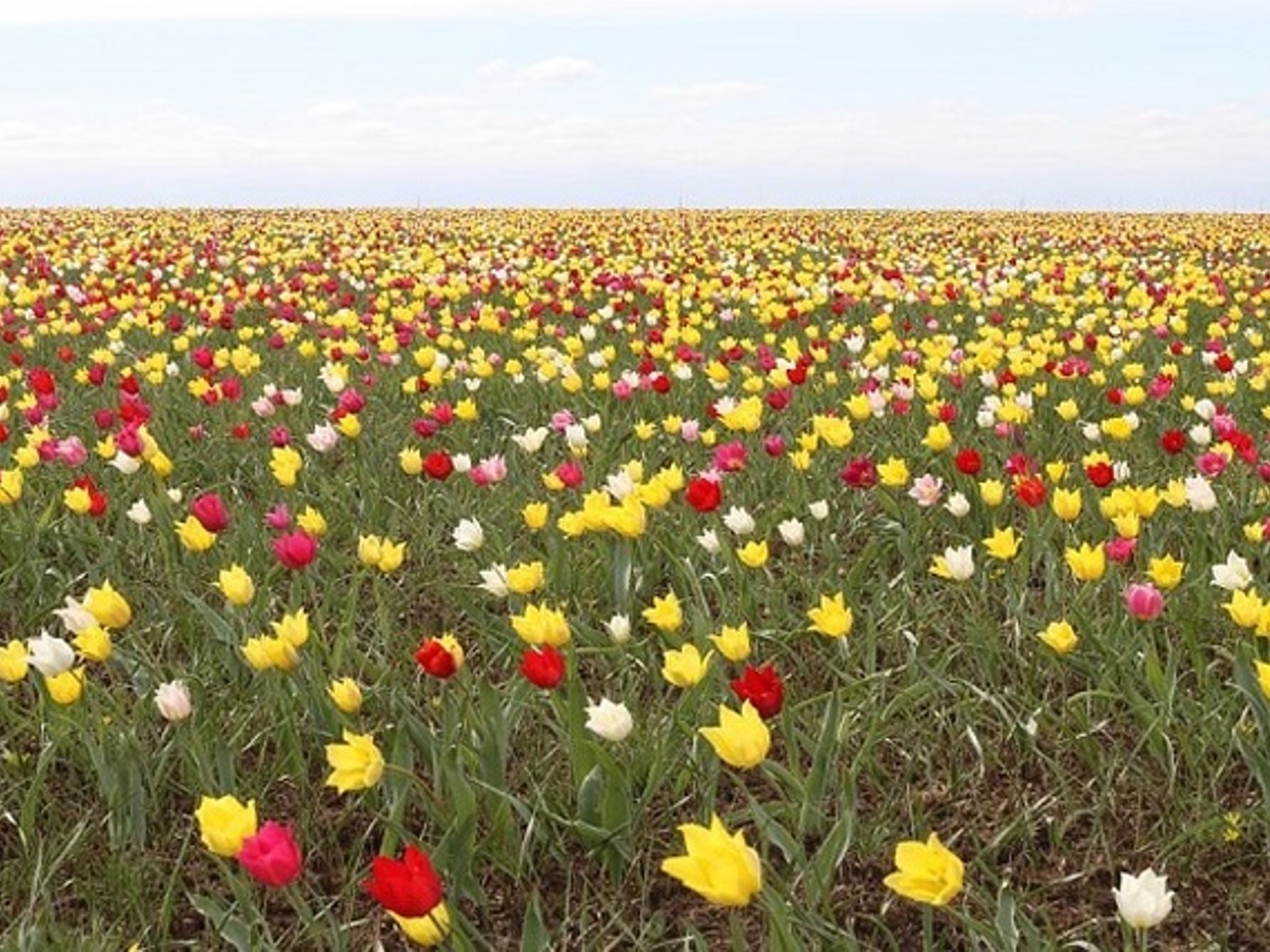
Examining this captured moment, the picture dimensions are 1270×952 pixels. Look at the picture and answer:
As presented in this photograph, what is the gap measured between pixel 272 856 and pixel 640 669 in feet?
5.70

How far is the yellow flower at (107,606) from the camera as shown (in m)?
2.88

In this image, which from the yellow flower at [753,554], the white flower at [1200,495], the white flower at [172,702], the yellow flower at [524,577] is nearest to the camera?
the white flower at [172,702]

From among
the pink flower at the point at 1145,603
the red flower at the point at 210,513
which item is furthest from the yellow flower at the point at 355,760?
the pink flower at the point at 1145,603

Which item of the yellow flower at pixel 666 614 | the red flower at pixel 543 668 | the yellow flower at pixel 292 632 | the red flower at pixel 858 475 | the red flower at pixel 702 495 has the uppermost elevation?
the red flower at pixel 702 495

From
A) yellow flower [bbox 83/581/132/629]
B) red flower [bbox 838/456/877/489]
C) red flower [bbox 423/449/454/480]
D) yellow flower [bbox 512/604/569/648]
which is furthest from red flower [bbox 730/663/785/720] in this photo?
red flower [bbox 423/449/454/480]

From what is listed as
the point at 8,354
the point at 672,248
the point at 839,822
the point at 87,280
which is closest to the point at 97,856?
the point at 839,822

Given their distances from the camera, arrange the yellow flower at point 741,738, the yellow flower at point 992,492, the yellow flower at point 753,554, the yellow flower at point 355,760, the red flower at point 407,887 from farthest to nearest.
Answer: the yellow flower at point 992,492
the yellow flower at point 753,554
the yellow flower at point 355,760
the yellow flower at point 741,738
the red flower at point 407,887

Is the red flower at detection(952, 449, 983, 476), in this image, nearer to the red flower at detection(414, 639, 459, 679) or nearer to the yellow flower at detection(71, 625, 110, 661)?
the red flower at detection(414, 639, 459, 679)

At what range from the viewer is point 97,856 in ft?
8.82

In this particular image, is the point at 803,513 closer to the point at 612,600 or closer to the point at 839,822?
the point at 612,600

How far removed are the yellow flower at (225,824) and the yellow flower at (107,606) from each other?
1040 millimetres

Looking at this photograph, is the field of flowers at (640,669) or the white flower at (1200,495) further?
the white flower at (1200,495)

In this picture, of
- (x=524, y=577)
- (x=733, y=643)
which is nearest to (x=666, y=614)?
(x=733, y=643)

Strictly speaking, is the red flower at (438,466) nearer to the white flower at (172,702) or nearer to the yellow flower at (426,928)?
the white flower at (172,702)
